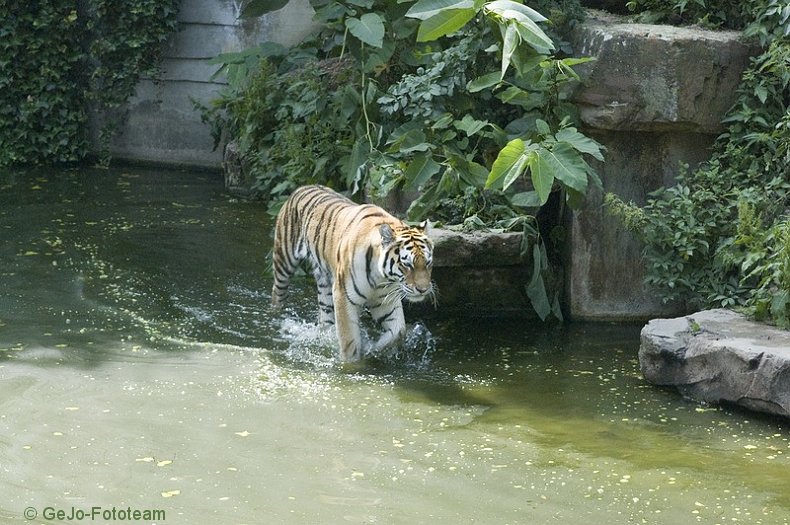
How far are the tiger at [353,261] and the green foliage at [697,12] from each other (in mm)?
2595

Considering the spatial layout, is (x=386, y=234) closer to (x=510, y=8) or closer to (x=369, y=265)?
(x=369, y=265)

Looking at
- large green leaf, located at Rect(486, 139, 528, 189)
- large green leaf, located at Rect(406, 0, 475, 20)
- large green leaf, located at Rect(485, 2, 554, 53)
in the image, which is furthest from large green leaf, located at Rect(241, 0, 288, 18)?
large green leaf, located at Rect(486, 139, 528, 189)

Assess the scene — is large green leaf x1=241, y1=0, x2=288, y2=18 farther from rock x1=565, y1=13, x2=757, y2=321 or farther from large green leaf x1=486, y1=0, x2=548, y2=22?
large green leaf x1=486, y1=0, x2=548, y2=22

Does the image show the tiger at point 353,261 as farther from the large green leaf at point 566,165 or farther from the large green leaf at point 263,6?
the large green leaf at point 263,6

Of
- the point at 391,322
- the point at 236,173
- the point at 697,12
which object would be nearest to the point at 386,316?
the point at 391,322

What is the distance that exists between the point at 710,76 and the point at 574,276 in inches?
59.6

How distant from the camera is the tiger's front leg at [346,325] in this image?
629 cm

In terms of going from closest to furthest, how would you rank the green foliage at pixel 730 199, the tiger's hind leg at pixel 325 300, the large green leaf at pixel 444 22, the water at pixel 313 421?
the water at pixel 313 421
the large green leaf at pixel 444 22
the green foliage at pixel 730 199
the tiger's hind leg at pixel 325 300

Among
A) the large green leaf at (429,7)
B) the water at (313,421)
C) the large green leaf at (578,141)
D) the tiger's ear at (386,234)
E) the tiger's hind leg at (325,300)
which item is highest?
the large green leaf at (429,7)

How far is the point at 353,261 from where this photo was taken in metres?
6.27

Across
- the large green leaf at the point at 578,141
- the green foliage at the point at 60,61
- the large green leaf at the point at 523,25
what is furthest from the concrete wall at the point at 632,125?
the green foliage at the point at 60,61

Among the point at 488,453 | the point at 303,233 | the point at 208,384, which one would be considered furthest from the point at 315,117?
the point at 488,453

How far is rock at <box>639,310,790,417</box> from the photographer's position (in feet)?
18.1

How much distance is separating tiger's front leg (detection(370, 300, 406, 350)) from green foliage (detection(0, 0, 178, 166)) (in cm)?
628
